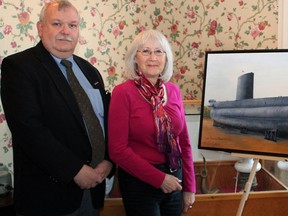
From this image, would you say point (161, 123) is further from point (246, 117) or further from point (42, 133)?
point (246, 117)

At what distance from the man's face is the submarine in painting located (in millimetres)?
953

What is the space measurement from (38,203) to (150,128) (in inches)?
21.2

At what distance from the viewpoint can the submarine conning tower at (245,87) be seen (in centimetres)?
185

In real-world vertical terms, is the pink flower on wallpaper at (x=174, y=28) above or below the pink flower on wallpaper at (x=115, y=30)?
above

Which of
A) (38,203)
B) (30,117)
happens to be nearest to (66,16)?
(30,117)

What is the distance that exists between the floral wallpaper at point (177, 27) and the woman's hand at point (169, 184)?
45.2 inches

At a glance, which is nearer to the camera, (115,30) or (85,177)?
(85,177)

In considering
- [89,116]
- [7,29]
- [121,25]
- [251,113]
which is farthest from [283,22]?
[7,29]

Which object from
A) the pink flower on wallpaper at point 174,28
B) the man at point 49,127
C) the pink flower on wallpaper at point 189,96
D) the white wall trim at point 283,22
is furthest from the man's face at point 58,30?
the white wall trim at point 283,22

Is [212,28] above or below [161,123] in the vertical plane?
above

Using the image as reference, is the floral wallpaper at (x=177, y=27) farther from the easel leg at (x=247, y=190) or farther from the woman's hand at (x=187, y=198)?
the woman's hand at (x=187, y=198)

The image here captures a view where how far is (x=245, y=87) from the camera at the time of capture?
1869 mm

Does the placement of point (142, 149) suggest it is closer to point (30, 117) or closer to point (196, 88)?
point (30, 117)

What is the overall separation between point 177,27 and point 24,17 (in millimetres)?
1058
